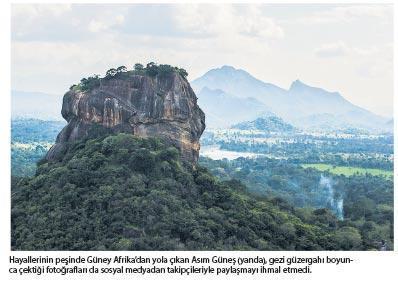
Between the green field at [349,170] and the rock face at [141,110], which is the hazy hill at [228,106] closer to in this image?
the green field at [349,170]

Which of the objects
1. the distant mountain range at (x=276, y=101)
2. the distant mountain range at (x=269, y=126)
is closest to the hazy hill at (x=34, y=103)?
the distant mountain range at (x=276, y=101)

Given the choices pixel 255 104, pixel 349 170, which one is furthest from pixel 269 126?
pixel 255 104

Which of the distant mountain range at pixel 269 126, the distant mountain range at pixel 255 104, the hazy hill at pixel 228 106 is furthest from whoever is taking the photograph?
the hazy hill at pixel 228 106

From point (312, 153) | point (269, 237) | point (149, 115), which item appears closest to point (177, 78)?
point (149, 115)

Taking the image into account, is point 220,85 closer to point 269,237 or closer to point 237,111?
point 237,111

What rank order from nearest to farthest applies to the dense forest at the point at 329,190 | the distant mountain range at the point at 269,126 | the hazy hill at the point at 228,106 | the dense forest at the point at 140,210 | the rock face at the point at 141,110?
1. the dense forest at the point at 140,210
2. the rock face at the point at 141,110
3. the dense forest at the point at 329,190
4. the distant mountain range at the point at 269,126
5. the hazy hill at the point at 228,106

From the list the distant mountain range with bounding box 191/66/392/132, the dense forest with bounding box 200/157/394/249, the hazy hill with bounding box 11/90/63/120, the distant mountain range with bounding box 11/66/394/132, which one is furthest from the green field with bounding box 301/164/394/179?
the hazy hill with bounding box 11/90/63/120

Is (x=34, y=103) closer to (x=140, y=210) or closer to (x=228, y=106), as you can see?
(x=228, y=106)
